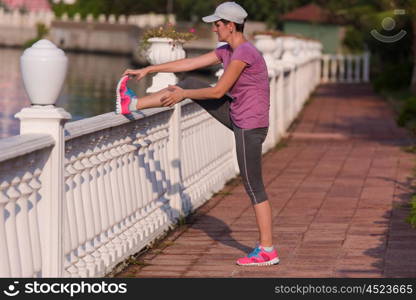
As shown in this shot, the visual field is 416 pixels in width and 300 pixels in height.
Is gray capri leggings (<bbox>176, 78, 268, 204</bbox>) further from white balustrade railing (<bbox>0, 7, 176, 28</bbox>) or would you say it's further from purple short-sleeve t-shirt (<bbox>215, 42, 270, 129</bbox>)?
white balustrade railing (<bbox>0, 7, 176, 28</bbox>)

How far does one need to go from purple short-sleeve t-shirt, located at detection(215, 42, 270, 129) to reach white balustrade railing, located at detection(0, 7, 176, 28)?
8704cm

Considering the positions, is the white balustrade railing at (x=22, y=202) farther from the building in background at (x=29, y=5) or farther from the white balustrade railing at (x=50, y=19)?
the building in background at (x=29, y=5)

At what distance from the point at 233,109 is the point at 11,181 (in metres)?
2.28

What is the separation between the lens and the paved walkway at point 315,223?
806 centimetres

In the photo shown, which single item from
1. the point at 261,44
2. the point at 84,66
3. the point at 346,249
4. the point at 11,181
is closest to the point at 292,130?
the point at 261,44

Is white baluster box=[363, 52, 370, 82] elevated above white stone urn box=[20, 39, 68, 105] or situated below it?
below

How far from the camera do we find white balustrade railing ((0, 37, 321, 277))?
611 cm

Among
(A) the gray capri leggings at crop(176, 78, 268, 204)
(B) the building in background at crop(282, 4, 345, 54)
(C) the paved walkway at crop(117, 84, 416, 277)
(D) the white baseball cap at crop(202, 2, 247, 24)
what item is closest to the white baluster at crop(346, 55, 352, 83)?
(B) the building in background at crop(282, 4, 345, 54)

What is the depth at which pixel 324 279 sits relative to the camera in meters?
7.38

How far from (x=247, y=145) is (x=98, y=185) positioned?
1018 millimetres

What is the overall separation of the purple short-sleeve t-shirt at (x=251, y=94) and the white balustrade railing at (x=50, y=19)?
87040 millimetres

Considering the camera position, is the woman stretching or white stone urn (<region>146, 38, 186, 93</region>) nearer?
the woman stretching

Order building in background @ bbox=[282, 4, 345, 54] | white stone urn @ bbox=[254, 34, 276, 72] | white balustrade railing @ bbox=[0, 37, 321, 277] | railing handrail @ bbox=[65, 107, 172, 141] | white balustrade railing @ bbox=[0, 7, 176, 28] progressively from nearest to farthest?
white balustrade railing @ bbox=[0, 37, 321, 277] < railing handrail @ bbox=[65, 107, 172, 141] < white stone urn @ bbox=[254, 34, 276, 72] < building in background @ bbox=[282, 4, 345, 54] < white balustrade railing @ bbox=[0, 7, 176, 28]

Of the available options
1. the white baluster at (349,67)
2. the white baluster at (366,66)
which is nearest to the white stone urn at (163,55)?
the white baluster at (366,66)
